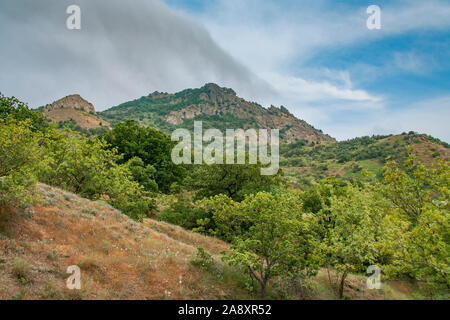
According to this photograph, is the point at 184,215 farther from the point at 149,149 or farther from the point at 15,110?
the point at 15,110

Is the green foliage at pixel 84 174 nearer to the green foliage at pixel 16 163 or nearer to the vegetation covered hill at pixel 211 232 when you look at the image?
the vegetation covered hill at pixel 211 232

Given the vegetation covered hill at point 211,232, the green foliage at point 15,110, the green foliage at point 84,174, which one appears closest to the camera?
the vegetation covered hill at point 211,232

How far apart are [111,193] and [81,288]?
24.2 ft

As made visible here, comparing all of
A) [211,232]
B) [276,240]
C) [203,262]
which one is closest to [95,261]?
[203,262]

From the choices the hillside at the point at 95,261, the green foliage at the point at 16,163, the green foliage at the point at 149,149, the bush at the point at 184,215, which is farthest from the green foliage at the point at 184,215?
the green foliage at the point at 16,163

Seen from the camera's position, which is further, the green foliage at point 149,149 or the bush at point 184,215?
the green foliage at point 149,149

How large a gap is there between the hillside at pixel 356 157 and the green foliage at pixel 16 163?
2696 inches

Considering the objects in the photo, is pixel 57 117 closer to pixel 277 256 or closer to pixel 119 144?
pixel 119 144

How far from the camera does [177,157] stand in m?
34.8

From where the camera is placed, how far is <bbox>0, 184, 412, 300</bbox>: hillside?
6801 millimetres

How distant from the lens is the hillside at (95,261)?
6.80m

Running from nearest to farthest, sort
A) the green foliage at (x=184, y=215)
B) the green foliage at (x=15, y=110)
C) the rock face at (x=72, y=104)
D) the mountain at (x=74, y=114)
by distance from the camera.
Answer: the green foliage at (x=184, y=215) < the green foliage at (x=15, y=110) < the mountain at (x=74, y=114) < the rock face at (x=72, y=104)

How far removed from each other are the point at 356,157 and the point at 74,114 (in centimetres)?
13871

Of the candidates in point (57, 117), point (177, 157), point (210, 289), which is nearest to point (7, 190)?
point (210, 289)
